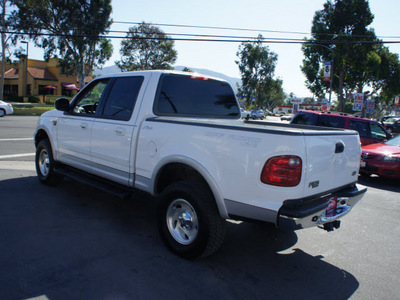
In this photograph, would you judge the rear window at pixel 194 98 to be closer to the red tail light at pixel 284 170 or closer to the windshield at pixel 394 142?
the red tail light at pixel 284 170

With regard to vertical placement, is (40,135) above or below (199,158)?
below

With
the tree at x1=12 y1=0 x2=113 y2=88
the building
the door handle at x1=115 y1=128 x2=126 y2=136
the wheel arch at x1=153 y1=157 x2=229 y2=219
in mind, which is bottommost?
the wheel arch at x1=153 y1=157 x2=229 y2=219

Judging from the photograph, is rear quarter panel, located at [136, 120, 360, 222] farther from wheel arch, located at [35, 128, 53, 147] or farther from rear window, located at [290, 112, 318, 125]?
rear window, located at [290, 112, 318, 125]

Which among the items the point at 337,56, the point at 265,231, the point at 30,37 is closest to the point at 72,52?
the point at 30,37

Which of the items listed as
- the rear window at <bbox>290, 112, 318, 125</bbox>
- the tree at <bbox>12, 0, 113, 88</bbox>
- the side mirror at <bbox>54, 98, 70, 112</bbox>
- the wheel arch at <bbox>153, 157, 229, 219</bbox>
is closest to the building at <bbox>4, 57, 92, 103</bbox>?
the tree at <bbox>12, 0, 113, 88</bbox>

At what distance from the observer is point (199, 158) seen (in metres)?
3.18

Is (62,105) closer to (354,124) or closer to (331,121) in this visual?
(331,121)

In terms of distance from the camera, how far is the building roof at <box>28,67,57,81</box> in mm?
46875

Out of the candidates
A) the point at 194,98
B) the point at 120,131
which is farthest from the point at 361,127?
the point at 120,131

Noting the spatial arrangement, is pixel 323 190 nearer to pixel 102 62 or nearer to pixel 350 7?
pixel 350 7

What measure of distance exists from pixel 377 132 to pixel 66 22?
32.7 m

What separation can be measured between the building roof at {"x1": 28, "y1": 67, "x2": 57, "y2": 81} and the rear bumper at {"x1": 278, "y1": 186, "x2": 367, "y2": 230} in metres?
50.5

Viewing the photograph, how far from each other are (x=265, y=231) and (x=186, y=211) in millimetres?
1471

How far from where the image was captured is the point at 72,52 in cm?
3538
